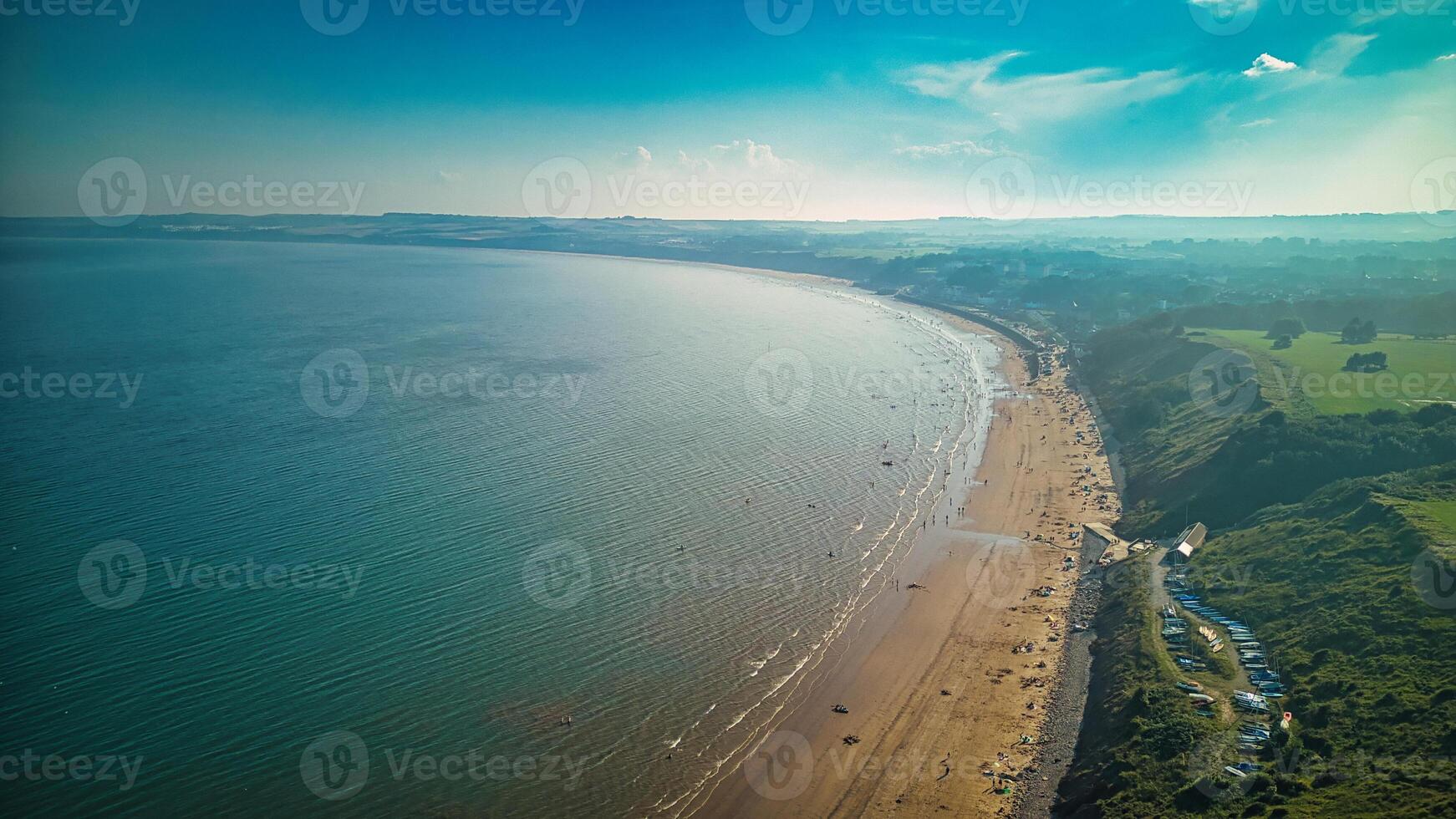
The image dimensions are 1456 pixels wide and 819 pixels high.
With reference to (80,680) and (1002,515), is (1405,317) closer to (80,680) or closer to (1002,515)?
(1002,515)

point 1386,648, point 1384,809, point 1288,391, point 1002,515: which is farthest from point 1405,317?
point 1384,809

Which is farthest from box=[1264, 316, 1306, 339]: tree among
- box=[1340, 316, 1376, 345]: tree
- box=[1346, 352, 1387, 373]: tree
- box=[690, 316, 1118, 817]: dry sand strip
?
box=[690, 316, 1118, 817]: dry sand strip

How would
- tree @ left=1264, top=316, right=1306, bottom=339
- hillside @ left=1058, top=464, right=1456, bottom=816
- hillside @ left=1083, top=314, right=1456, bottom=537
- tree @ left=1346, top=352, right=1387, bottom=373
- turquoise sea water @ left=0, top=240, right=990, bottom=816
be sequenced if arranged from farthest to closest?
tree @ left=1264, top=316, right=1306, bottom=339, tree @ left=1346, top=352, right=1387, bottom=373, hillside @ left=1083, top=314, right=1456, bottom=537, turquoise sea water @ left=0, top=240, right=990, bottom=816, hillside @ left=1058, top=464, right=1456, bottom=816

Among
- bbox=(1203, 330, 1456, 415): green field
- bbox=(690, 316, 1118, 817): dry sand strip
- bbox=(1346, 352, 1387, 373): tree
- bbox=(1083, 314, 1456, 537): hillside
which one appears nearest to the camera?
A: bbox=(690, 316, 1118, 817): dry sand strip

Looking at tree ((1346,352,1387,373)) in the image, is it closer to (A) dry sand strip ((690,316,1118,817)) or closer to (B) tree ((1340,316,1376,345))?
(B) tree ((1340,316,1376,345))

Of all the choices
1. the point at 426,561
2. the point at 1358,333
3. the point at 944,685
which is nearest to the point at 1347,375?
the point at 1358,333

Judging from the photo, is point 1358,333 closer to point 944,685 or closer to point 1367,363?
point 1367,363

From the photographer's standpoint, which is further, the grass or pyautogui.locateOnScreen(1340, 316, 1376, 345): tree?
pyautogui.locateOnScreen(1340, 316, 1376, 345): tree

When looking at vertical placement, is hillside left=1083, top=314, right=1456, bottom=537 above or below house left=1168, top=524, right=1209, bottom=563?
above
